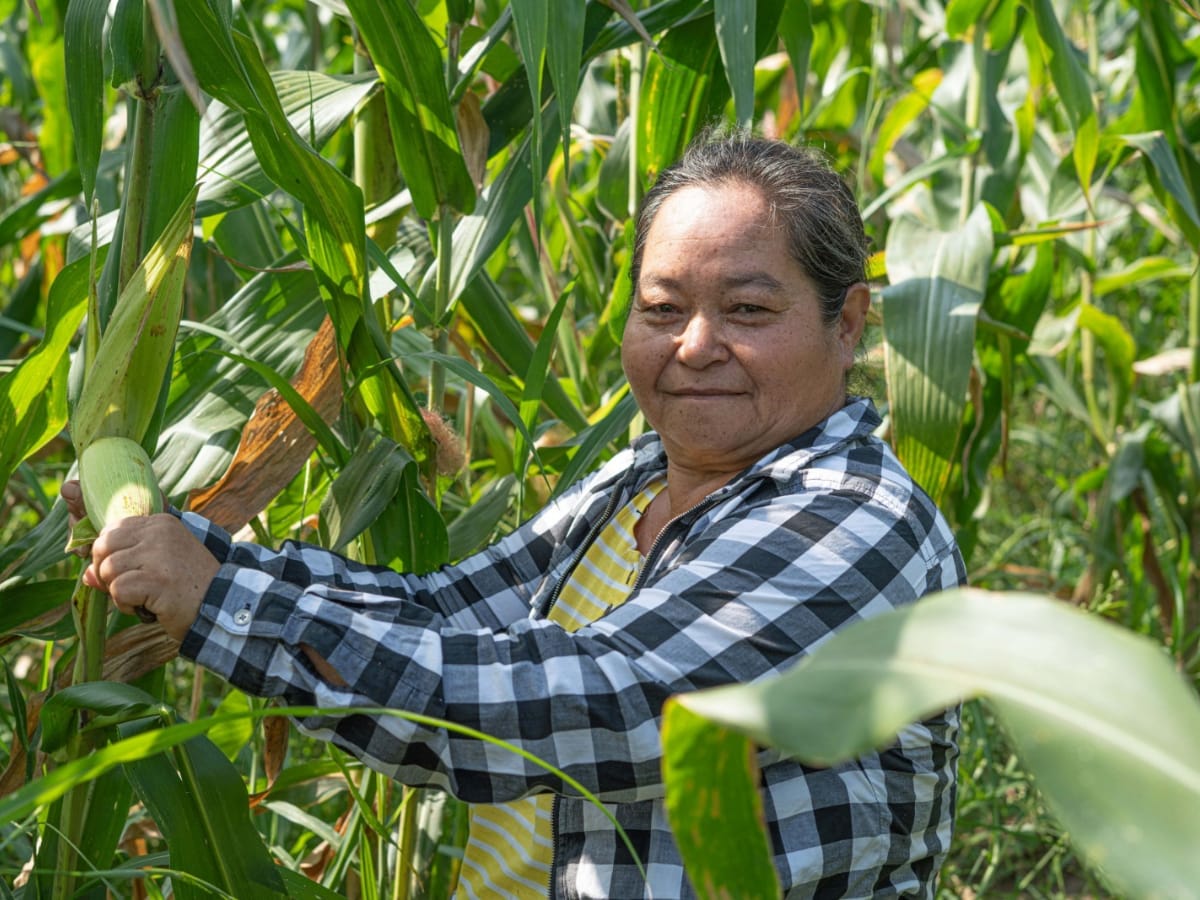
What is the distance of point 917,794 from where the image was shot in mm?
1110

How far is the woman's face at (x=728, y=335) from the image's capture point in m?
1.17

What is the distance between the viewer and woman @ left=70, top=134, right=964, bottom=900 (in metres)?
0.91

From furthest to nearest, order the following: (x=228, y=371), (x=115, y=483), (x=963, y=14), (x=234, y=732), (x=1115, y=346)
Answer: (x=1115, y=346) → (x=963, y=14) → (x=234, y=732) → (x=228, y=371) → (x=115, y=483)

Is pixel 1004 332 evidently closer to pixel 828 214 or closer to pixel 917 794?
pixel 828 214

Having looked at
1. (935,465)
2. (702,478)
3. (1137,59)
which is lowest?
(935,465)

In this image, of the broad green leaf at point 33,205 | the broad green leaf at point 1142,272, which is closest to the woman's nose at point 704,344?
the broad green leaf at point 33,205

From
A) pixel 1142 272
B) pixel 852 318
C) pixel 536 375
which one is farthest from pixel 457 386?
pixel 1142 272

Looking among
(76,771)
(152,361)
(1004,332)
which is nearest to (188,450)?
(152,361)

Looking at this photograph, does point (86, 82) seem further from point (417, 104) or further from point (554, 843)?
point (554, 843)

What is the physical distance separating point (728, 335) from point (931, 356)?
533 millimetres

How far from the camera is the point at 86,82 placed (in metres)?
0.99

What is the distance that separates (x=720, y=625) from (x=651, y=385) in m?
0.36

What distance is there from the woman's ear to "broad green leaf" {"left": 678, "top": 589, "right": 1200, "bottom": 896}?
0.85 metres

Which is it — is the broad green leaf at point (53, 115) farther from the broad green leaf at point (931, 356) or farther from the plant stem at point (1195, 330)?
the plant stem at point (1195, 330)
